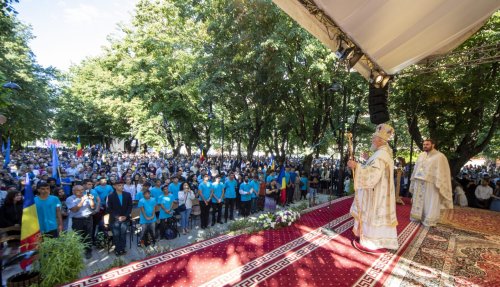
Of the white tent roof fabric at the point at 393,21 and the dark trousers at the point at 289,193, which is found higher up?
the white tent roof fabric at the point at 393,21

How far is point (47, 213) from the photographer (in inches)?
245

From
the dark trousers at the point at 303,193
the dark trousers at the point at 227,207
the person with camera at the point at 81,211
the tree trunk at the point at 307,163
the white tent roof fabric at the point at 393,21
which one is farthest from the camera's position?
the tree trunk at the point at 307,163

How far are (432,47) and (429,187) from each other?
395cm

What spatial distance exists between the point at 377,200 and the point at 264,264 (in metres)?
2.62

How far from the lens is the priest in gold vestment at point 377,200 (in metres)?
5.68

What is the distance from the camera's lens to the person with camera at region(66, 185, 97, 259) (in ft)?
22.3

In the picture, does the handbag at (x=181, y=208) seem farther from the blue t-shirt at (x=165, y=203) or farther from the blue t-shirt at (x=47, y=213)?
the blue t-shirt at (x=47, y=213)

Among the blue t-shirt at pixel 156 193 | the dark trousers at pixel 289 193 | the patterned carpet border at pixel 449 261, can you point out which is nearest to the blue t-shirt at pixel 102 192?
the blue t-shirt at pixel 156 193

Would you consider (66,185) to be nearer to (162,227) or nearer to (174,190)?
(174,190)

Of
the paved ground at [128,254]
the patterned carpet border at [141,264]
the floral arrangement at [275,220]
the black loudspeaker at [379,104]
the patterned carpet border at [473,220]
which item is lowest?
the paved ground at [128,254]

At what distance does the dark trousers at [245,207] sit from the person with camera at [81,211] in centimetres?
542

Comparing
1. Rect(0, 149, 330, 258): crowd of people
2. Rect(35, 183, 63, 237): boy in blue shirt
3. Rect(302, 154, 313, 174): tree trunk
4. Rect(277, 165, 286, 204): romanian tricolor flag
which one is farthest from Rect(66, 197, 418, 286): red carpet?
Rect(302, 154, 313, 174): tree trunk

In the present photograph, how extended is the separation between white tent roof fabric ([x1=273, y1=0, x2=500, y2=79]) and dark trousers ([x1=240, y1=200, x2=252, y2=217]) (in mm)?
6855

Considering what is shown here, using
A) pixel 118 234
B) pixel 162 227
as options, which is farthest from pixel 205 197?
pixel 118 234
